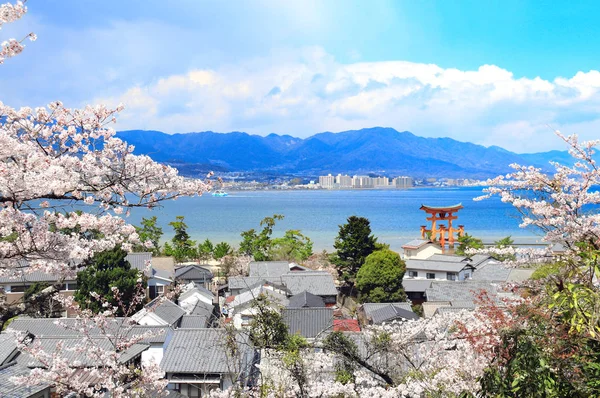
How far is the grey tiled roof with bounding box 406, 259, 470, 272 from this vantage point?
26.4m

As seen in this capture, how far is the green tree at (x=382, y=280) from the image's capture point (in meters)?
21.2

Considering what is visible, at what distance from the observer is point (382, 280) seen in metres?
21.3

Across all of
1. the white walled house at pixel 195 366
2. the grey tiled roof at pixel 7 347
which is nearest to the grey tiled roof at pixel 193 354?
the white walled house at pixel 195 366

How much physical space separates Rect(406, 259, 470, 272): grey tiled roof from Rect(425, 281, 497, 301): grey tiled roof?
182 inches

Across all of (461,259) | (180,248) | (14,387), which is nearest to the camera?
(14,387)

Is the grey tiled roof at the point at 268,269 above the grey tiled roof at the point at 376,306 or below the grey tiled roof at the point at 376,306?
above

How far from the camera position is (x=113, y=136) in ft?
14.9

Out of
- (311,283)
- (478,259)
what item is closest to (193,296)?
(311,283)

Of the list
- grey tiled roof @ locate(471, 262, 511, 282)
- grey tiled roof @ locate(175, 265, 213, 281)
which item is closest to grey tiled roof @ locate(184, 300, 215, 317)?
grey tiled roof @ locate(175, 265, 213, 281)

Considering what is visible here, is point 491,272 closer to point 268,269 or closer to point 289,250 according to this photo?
point 268,269

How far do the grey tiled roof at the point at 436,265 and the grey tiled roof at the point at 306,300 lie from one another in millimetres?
9265

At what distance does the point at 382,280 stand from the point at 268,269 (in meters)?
6.59

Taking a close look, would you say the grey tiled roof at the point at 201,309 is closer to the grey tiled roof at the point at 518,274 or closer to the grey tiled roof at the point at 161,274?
the grey tiled roof at the point at 161,274

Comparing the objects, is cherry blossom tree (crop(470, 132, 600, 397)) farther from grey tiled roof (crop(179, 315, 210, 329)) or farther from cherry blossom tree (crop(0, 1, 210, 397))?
grey tiled roof (crop(179, 315, 210, 329))
